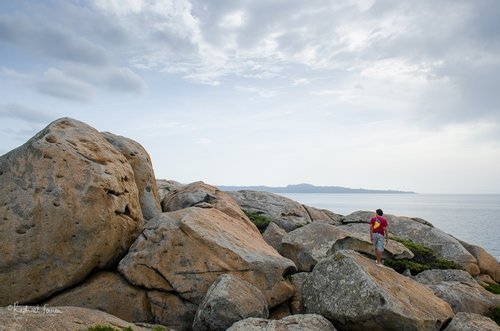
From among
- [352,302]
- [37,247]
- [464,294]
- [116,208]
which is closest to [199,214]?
[116,208]

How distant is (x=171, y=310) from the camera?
14.1 metres

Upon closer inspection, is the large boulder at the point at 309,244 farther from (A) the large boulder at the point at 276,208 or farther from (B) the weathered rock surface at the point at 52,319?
(B) the weathered rock surface at the point at 52,319

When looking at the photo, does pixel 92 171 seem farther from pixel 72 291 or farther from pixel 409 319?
pixel 409 319

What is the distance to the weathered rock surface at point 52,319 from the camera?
32.3 feet

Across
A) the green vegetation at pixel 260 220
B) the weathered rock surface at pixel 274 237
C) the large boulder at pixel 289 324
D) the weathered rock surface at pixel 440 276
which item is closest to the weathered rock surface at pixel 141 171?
the weathered rock surface at pixel 274 237

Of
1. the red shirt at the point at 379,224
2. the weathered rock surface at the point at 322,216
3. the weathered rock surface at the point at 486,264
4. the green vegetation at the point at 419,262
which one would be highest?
the red shirt at the point at 379,224

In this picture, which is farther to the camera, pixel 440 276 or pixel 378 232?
pixel 440 276

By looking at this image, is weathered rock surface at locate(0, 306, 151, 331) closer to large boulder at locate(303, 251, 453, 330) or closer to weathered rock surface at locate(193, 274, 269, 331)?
weathered rock surface at locate(193, 274, 269, 331)

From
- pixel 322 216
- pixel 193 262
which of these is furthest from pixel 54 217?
pixel 322 216

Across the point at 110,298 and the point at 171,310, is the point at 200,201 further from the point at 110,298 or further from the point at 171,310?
the point at 110,298

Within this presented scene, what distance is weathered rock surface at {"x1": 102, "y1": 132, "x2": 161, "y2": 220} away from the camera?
1917 cm

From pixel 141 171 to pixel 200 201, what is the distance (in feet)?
11.9

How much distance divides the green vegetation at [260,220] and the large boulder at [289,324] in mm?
15729

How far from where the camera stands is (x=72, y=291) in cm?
1401
